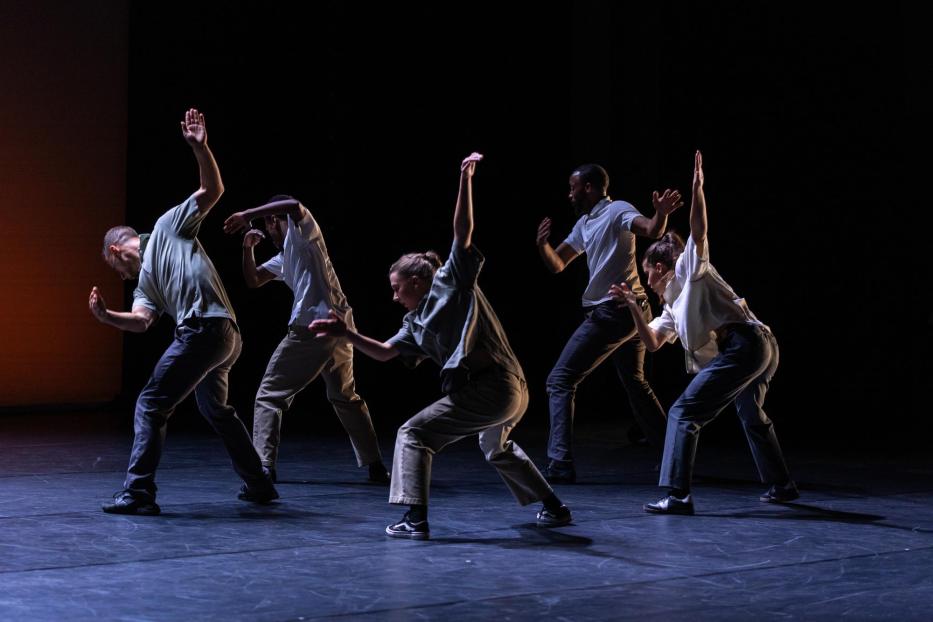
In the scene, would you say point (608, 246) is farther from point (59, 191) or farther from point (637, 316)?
point (59, 191)

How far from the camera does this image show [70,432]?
9227 mm

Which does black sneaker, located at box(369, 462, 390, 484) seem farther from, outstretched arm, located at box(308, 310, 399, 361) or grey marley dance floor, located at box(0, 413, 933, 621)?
outstretched arm, located at box(308, 310, 399, 361)

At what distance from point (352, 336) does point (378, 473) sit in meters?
2.17

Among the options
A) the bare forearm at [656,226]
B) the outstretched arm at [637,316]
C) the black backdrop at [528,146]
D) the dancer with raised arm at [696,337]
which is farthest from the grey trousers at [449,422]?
the black backdrop at [528,146]

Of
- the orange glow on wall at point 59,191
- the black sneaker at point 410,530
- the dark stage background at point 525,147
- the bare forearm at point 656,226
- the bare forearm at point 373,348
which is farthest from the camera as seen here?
the dark stage background at point 525,147

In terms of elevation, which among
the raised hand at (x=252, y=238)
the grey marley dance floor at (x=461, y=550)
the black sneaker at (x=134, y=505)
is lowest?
the grey marley dance floor at (x=461, y=550)

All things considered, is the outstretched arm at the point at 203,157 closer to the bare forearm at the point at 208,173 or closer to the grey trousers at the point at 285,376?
the bare forearm at the point at 208,173

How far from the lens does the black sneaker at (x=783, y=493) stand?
6.36 m

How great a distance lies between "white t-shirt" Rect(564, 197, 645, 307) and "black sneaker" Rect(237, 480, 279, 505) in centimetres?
213

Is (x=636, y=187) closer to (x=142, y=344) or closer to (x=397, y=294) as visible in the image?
(x=142, y=344)

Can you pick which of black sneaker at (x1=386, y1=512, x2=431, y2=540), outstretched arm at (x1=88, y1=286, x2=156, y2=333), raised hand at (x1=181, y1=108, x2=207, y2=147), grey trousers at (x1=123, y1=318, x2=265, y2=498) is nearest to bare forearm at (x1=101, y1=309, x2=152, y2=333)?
outstretched arm at (x1=88, y1=286, x2=156, y2=333)

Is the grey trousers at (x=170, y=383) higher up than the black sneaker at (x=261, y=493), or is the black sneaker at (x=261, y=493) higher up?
the grey trousers at (x=170, y=383)

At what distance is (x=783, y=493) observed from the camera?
6363 mm

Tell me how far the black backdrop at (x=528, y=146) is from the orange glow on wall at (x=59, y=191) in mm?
235
